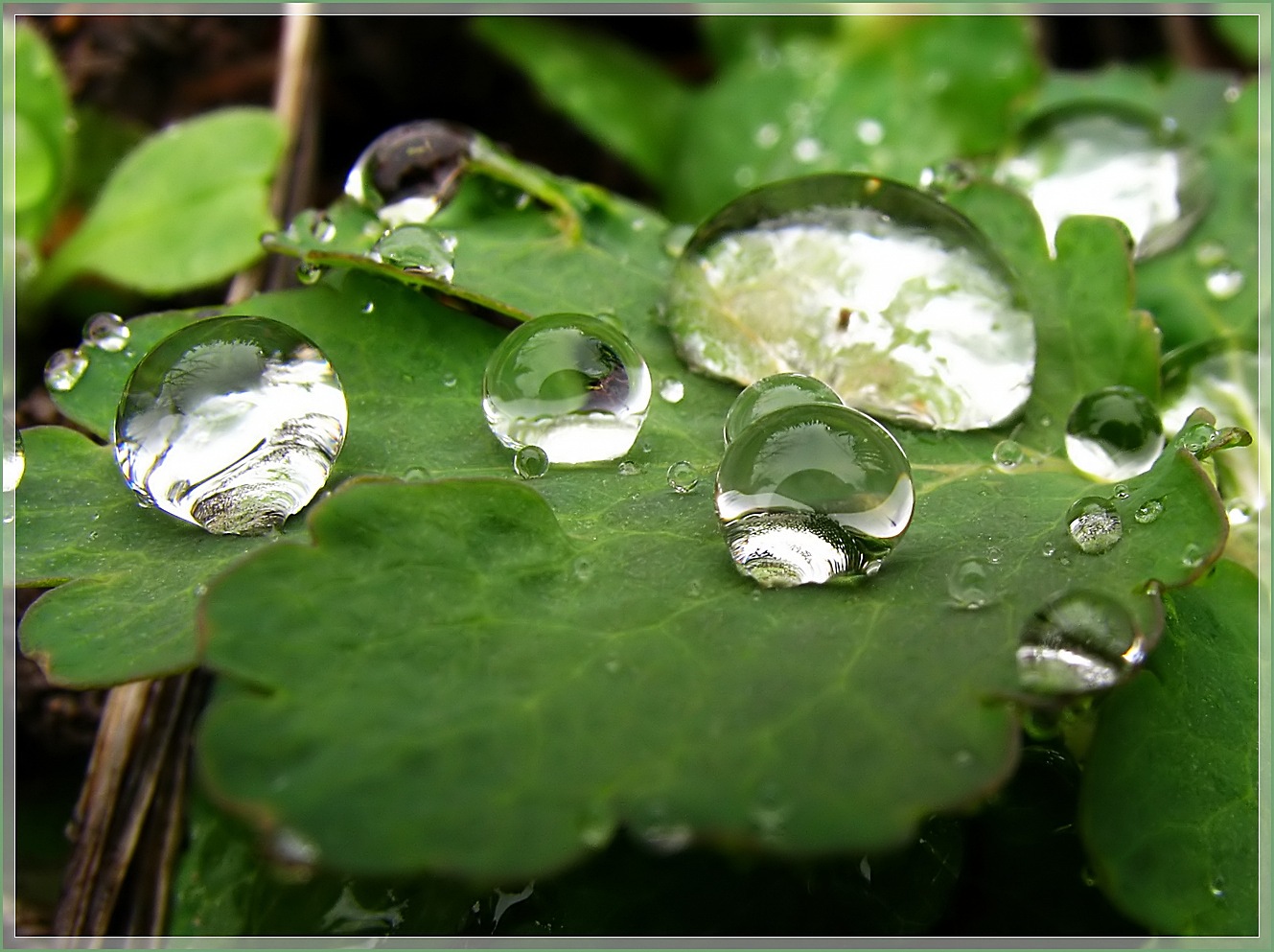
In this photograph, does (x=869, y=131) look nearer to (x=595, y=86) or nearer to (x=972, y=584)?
(x=595, y=86)

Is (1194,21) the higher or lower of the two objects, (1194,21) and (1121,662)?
the higher

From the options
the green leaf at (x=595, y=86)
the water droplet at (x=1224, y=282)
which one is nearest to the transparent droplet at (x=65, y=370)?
the green leaf at (x=595, y=86)

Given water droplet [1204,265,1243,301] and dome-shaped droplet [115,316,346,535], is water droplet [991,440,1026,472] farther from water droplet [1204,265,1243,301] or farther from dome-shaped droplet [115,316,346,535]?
dome-shaped droplet [115,316,346,535]

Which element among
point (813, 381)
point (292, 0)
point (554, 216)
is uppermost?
point (292, 0)

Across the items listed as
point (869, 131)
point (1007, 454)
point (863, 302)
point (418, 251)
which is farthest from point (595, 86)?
point (1007, 454)

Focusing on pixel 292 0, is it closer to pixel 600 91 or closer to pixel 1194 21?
pixel 600 91

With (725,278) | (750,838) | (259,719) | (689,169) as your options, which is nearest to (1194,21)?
(689,169)

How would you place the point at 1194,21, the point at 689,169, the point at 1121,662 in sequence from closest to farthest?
1. the point at 1121,662
2. the point at 689,169
3. the point at 1194,21

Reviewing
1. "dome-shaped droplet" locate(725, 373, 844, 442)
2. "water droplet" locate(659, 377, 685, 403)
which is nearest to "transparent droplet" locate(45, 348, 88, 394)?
"water droplet" locate(659, 377, 685, 403)

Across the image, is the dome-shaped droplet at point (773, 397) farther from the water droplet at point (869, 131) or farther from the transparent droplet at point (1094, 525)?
the water droplet at point (869, 131)
